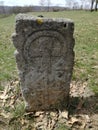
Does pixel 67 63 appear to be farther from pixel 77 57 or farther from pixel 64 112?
pixel 77 57

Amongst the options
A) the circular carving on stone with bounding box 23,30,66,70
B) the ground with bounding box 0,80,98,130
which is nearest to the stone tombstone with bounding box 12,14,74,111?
the circular carving on stone with bounding box 23,30,66,70

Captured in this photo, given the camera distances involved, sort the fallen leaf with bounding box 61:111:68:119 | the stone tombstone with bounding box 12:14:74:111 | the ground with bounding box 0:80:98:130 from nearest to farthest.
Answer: the stone tombstone with bounding box 12:14:74:111 < the ground with bounding box 0:80:98:130 < the fallen leaf with bounding box 61:111:68:119

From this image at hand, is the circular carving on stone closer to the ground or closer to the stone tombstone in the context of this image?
the stone tombstone

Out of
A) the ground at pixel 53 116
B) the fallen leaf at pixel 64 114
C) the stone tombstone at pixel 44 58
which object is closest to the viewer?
the stone tombstone at pixel 44 58

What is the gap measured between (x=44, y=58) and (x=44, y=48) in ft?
0.57

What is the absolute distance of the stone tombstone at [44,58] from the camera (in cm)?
360

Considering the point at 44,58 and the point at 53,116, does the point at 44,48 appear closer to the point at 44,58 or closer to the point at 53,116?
the point at 44,58

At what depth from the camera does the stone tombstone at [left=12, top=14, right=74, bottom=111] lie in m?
3.60

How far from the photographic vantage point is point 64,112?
4.23 m

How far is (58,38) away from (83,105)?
1.46m

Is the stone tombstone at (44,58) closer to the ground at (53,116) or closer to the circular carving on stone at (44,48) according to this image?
the circular carving on stone at (44,48)

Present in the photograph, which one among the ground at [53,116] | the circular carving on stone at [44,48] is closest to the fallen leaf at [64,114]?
the ground at [53,116]

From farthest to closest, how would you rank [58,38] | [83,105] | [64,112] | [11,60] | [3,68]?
1. [11,60]
2. [3,68]
3. [83,105]
4. [64,112]
5. [58,38]

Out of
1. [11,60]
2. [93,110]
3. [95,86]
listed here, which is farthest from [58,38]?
[11,60]
